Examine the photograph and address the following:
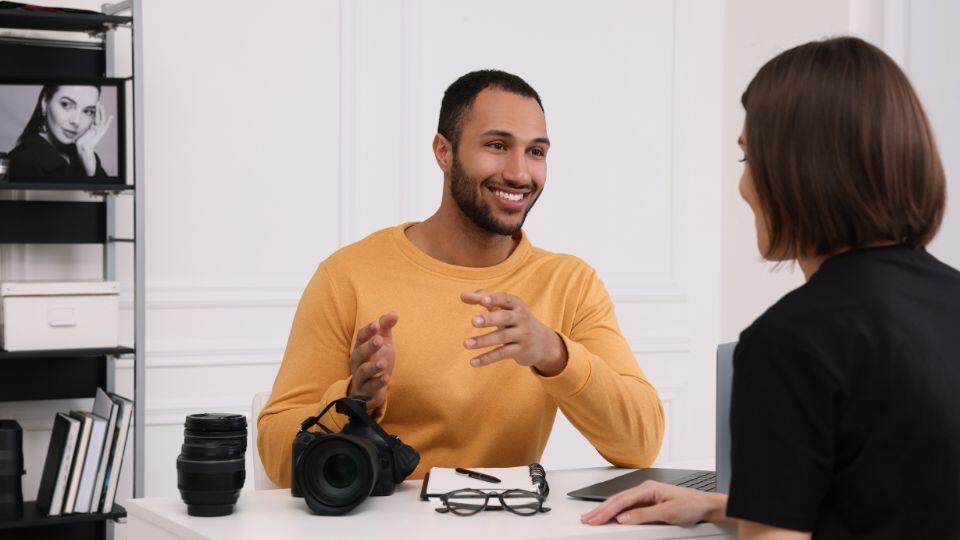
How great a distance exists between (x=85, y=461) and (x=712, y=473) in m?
1.77

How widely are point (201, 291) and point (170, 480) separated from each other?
58 cm

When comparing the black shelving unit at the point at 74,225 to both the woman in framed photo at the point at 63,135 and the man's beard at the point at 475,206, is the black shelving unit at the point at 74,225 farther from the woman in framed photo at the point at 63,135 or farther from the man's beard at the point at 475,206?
the man's beard at the point at 475,206

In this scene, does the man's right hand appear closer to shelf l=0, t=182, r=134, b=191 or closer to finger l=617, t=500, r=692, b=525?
finger l=617, t=500, r=692, b=525

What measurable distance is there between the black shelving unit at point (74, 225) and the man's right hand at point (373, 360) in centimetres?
144

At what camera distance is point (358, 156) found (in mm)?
3660

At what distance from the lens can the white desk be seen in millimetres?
1462

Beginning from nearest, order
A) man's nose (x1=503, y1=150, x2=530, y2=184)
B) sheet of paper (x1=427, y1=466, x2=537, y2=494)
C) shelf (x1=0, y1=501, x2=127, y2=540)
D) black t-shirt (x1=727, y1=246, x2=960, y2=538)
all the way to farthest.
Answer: black t-shirt (x1=727, y1=246, x2=960, y2=538), sheet of paper (x1=427, y1=466, x2=537, y2=494), man's nose (x1=503, y1=150, x2=530, y2=184), shelf (x1=0, y1=501, x2=127, y2=540)

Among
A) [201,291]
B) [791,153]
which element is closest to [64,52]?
[201,291]

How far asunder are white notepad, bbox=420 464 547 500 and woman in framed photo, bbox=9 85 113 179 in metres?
1.68

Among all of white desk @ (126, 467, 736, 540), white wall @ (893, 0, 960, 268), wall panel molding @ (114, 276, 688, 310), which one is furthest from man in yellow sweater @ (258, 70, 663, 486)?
white wall @ (893, 0, 960, 268)

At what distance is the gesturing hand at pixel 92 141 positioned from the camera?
9.84 ft

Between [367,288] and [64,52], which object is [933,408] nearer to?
[367,288]

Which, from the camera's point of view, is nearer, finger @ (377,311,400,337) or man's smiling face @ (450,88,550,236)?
finger @ (377,311,400,337)

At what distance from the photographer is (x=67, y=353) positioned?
9.62ft
